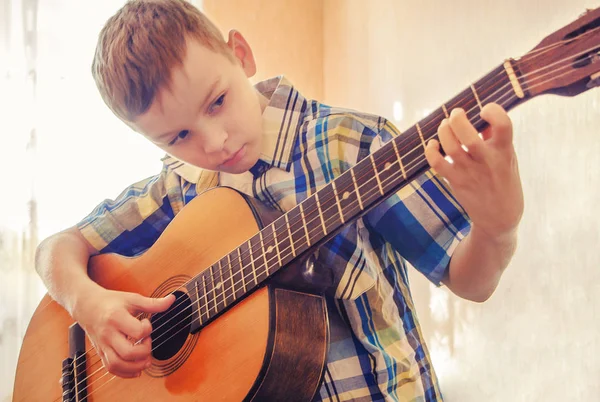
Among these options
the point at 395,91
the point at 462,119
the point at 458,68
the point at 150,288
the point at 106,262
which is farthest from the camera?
the point at 395,91

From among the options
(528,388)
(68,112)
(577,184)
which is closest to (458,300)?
(528,388)

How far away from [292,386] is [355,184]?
0.83 feet

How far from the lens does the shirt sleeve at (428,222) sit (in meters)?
0.65

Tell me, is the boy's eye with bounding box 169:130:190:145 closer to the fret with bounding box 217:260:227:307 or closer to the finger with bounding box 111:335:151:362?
the fret with bounding box 217:260:227:307

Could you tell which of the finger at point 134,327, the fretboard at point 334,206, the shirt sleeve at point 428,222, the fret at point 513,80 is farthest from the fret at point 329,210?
the finger at point 134,327

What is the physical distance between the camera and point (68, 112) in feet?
5.24

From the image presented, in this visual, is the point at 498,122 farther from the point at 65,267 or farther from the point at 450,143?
the point at 65,267

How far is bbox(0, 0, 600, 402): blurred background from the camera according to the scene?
829 mm

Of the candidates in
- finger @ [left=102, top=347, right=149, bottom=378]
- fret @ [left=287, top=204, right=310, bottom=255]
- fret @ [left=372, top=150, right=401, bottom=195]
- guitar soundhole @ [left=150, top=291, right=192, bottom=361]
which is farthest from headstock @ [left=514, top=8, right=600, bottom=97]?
finger @ [left=102, top=347, right=149, bottom=378]

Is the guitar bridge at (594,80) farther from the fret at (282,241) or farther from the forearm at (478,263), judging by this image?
the fret at (282,241)

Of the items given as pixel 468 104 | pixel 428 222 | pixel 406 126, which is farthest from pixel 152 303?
pixel 406 126

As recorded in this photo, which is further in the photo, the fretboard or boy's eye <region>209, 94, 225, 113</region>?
boy's eye <region>209, 94, 225, 113</region>

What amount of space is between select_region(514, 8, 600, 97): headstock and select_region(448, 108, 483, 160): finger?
0.19 feet

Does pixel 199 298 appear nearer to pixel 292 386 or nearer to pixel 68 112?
pixel 292 386
